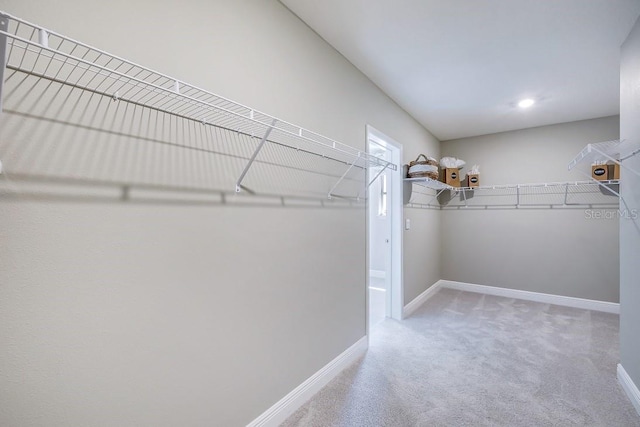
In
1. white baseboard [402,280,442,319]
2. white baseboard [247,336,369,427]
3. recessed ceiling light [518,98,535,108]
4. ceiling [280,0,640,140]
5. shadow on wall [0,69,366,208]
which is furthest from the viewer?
white baseboard [402,280,442,319]

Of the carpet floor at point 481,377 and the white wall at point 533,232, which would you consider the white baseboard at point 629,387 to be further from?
the white wall at point 533,232

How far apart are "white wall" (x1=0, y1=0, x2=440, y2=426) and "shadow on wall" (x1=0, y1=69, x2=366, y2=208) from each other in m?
0.01

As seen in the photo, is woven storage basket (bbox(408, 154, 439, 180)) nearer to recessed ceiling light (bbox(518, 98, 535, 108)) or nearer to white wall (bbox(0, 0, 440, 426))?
recessed ceiling light (bbox(518, 98, 535, 108))

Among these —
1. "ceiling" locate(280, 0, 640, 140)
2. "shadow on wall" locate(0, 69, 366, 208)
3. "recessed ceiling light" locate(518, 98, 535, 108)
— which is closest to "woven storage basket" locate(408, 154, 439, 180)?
"ceiling" locate(280, 0, 640, 140)

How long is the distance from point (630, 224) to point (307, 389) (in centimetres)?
239

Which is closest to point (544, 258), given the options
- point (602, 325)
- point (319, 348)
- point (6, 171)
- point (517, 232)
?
point (517, 232)

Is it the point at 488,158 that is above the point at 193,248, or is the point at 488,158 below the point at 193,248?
above

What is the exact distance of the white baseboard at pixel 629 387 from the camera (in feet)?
5.74

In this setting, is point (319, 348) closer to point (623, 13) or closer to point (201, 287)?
point (201, 287)

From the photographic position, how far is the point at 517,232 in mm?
4020

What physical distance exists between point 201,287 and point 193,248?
18 centimetres

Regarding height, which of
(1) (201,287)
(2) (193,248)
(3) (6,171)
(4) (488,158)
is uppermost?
(4) (488,158)

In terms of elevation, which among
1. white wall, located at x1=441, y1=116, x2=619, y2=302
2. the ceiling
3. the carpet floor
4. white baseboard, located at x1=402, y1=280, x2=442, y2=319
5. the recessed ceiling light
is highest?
the ceiling

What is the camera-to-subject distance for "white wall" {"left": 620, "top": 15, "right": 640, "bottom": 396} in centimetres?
176
